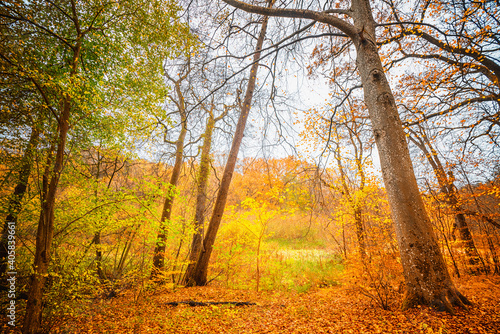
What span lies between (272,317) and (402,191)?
10.6 ft

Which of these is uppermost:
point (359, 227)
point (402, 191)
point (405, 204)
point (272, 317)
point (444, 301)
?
point (402, 191)

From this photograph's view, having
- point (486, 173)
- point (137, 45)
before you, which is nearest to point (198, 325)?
point (137, 45)

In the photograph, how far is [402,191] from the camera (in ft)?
7.82

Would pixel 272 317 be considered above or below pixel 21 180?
below

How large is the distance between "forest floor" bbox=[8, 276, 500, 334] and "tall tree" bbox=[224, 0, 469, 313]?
7.5 inches

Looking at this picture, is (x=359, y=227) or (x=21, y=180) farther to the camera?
(x=359, y=227)

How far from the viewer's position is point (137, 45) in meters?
4.71

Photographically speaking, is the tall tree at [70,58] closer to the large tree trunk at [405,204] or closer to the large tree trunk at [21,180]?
the large tree trunk at [21,180]

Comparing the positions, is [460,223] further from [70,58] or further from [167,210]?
[70,58]

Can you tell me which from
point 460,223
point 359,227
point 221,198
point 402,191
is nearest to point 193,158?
point 221,198

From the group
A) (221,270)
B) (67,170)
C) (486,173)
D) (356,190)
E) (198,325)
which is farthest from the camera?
(356,190)

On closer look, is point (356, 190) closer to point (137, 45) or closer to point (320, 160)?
point (320, 160)

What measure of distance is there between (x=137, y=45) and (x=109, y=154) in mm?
3271

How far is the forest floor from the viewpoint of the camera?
75.5 inches
